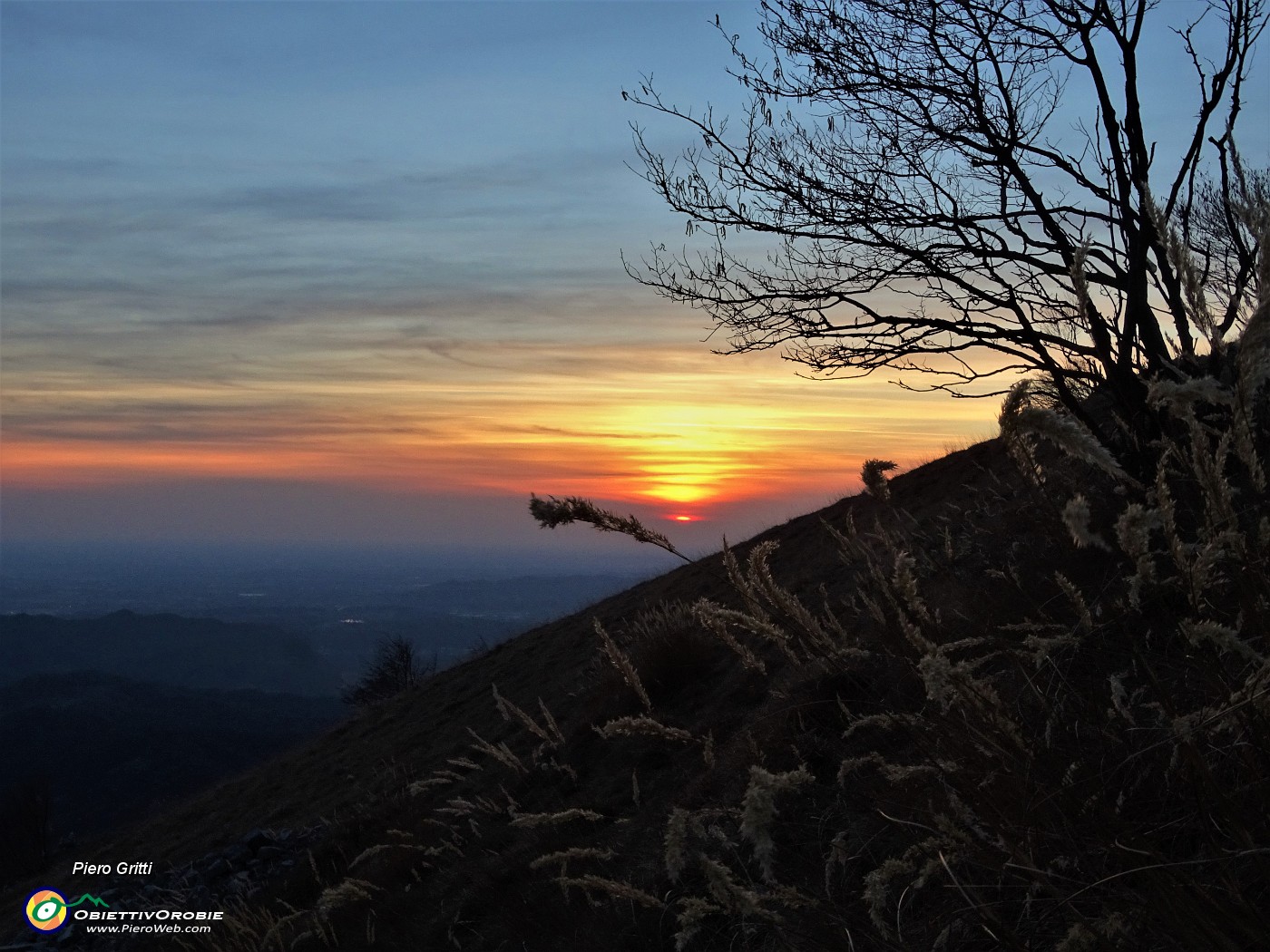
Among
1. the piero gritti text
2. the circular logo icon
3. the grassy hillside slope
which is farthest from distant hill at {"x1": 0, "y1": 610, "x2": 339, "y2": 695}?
the grassy hillside slope

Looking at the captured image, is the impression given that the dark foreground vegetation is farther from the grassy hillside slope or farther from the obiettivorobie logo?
the obiettivorobie logo

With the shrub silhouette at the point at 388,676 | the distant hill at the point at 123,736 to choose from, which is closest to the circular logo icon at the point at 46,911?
the shrub silhouette at the point at 388,676

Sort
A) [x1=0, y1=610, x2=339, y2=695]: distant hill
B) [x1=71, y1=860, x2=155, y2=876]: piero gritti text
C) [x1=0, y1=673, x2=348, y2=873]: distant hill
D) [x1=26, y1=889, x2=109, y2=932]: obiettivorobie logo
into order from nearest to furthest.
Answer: [x1=26, y1=889, x2=109, y2=932]: obiettivorobie logo, [x1=71, y1=860, x2=155, y2=876]: piero gritti text, [x1=0, y1=673, x2=348, y2=873]: distant hill, [x1=0, y1=610, x2=339, y2=695]: distant hill

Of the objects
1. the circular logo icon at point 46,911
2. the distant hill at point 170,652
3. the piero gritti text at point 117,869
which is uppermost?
the circular logo icon at point 46,911

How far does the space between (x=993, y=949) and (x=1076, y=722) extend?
606 mm

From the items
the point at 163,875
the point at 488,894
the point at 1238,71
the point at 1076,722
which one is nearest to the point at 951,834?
the point at 1076,722

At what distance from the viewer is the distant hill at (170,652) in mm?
165625

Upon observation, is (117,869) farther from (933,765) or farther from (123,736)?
(123,736)

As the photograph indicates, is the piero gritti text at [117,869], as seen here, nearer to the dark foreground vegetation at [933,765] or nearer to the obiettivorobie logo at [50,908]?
the obiettivorobie logo at [50,908]

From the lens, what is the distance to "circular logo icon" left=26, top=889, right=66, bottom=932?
10.5 meters

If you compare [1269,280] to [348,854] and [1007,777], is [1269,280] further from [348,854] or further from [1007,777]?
[348,854]

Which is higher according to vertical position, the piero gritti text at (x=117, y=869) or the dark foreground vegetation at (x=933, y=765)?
the dark foreground vegetation at (x=933, y=765)

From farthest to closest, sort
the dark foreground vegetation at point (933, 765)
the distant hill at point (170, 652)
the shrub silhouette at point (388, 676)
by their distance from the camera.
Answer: the distant hill at point (170, 652) < the shrub silhouette at point (388, 676) < the dark foreground vegetation at point (933, 765)

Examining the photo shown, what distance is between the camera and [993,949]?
6.82 feet
